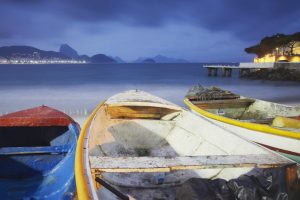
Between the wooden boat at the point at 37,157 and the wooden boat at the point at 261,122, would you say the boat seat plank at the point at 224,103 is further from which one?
the wooden boat at the point at 37,157

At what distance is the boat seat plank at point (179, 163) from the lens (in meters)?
2.96

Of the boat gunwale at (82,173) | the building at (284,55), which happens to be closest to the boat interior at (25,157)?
the boat gunwale at (82,173)

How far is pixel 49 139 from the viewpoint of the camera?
21.7 ft

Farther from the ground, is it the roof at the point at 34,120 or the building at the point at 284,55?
the building at the point at 284,55

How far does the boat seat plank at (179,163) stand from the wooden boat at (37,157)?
6.60 feet

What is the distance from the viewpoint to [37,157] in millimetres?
5598

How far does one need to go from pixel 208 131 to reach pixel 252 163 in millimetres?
2003

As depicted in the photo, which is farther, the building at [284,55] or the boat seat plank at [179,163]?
the building at [284,55]

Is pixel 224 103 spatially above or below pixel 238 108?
above

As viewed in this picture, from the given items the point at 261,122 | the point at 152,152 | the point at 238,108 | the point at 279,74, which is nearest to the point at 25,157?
the point at 152,152

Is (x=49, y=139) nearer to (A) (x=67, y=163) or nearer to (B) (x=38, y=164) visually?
(B) (x=38, y=164)

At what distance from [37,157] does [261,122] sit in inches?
222

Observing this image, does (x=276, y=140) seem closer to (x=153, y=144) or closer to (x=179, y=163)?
(x=153, y=144)

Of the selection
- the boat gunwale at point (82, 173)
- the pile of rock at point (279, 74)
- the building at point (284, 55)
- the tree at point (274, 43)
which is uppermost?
the tree at point (274, 43)
